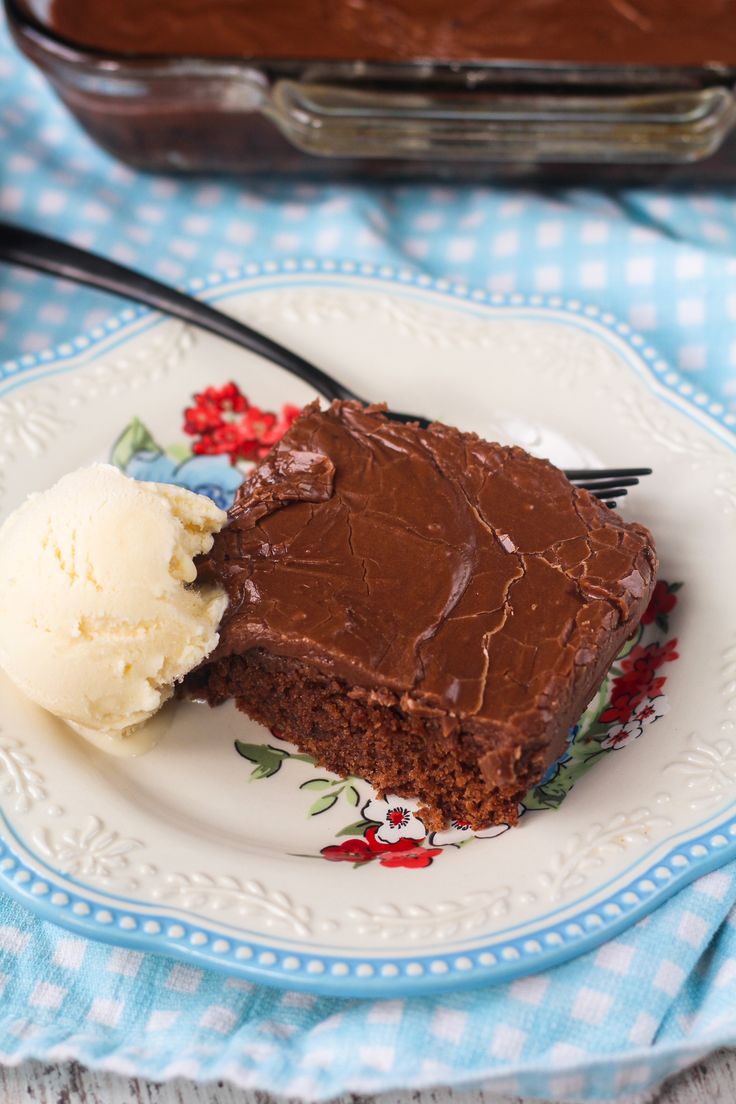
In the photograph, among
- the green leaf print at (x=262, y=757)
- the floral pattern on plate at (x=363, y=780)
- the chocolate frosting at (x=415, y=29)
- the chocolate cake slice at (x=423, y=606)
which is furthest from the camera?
the chocolate frosting at (x=415, y=29)

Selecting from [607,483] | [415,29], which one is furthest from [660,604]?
[415,29]

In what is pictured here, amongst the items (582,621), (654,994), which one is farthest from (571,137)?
(654,994)

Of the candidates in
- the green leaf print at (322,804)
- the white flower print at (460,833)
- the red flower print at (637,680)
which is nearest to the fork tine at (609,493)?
the red flower print at (637,680)

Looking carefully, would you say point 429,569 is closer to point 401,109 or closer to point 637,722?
point 637,722

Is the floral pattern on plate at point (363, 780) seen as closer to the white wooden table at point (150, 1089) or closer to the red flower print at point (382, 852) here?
the red flower print at point (382, 852)

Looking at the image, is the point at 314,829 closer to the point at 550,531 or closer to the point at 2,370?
the point at 550,531

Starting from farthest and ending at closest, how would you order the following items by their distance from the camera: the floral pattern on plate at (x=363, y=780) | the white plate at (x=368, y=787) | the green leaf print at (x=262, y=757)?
the green leaf print at (x=262, y=757) → the floral pattern on plate at (x=363, y=780) → the white plate at (x=368, y=787)

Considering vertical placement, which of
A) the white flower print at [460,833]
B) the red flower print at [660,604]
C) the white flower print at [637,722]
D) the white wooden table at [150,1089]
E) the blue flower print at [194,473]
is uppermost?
the red flower print at [660,604]
